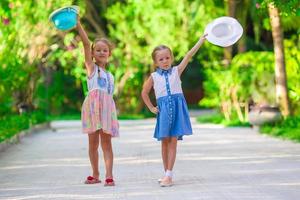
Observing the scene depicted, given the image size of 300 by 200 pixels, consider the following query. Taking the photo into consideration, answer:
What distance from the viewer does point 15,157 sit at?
44.0ft

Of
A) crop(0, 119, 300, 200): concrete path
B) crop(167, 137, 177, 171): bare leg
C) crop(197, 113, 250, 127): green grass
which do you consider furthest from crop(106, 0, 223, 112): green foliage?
crop(167, 137, 177, 171): bare leg

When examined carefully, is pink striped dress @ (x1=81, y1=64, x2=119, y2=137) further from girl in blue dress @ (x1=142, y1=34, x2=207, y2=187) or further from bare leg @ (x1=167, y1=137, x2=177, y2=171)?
bare leg @ (x1=167, y1=137, x2=177, y2=171)

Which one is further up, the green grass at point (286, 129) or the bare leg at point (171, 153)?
the bare leg at point (171, 153)

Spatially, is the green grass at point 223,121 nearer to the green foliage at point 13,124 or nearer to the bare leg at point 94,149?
the green foliage at point 13,124

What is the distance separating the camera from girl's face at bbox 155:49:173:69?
30.1ft

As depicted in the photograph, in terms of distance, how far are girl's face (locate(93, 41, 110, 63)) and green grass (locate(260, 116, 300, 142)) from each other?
7.03m

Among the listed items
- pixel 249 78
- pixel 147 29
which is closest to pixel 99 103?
pixel 249 78

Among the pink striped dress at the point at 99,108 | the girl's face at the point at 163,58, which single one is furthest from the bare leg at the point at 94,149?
the girl's face at the point at 163,58

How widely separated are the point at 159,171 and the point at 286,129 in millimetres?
7732

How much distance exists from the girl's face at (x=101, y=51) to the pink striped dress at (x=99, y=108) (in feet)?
0.32

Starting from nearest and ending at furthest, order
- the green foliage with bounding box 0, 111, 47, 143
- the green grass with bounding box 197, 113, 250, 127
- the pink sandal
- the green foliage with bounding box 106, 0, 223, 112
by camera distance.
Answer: the pink sandal < the green foliage with bounding box 0, 111, 47, 143 < the green grass with bounding box 197, 113, 250, 127 < the green foliage with bounding box 106, 0, 223, 112

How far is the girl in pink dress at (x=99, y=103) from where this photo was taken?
911cm

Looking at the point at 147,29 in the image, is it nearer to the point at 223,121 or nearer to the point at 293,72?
the point at 223,121

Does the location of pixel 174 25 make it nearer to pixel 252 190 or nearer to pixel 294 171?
pixel 294 171
